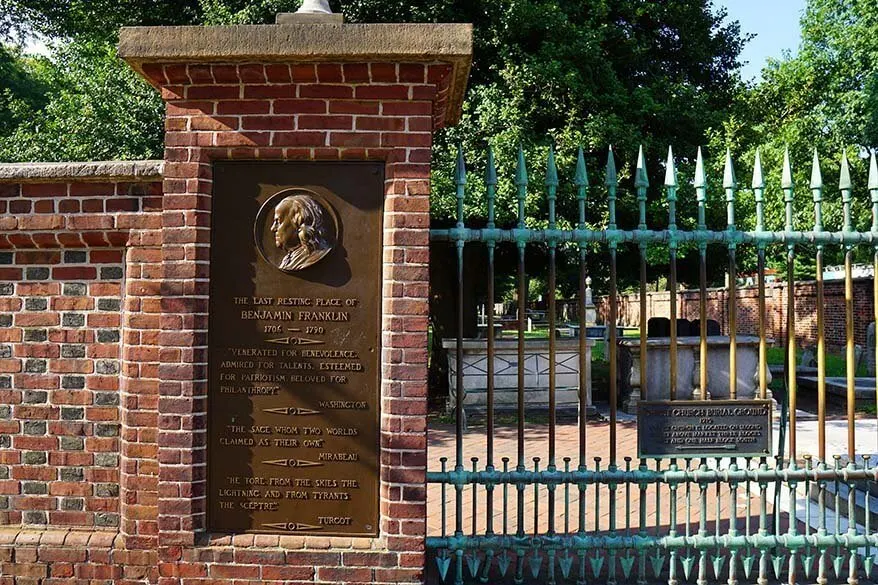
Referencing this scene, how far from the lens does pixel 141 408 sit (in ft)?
11.5

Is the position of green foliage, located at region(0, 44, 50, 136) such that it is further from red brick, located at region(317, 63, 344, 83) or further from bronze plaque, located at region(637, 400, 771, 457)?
bronze plaque, located at region(637, 400, 771, 457)

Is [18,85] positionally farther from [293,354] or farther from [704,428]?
[704,428]

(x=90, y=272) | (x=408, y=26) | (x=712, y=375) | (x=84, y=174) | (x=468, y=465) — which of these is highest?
(x=408, y=26)

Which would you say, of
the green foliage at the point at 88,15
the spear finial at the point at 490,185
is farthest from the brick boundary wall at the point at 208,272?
the green foliage at the point at 88,15

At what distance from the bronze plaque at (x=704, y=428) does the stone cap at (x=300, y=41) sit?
2.10 m

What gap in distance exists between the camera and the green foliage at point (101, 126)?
1018 cm

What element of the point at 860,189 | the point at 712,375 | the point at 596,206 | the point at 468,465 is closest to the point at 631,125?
the point at 596,206

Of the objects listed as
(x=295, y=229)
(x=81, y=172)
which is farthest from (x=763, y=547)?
(x=81, y=172)

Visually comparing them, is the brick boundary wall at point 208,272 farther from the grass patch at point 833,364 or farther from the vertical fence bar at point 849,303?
the grass patch at point 833,364

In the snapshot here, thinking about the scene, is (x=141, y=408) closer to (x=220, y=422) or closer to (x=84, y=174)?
(x=220, y=422)

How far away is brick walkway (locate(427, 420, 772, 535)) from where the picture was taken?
4699 mm

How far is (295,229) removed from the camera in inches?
131

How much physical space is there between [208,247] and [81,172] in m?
0.82

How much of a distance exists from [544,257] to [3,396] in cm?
924
